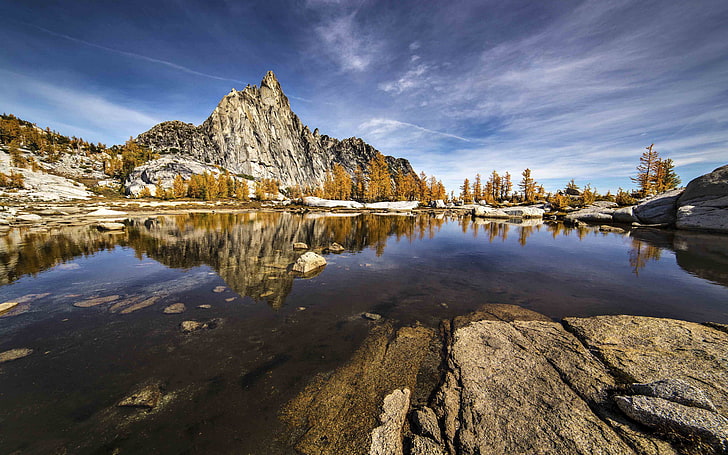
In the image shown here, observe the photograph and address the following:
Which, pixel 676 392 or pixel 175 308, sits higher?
pixel 676 392

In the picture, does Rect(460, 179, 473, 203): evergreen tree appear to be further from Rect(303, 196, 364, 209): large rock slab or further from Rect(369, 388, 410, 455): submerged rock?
Rect(369, 388, 410, 455): submerged rock

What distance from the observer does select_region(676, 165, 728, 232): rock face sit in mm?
26375

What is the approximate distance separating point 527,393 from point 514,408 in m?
0.57

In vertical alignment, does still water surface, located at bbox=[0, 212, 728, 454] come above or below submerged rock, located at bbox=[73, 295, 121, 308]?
below

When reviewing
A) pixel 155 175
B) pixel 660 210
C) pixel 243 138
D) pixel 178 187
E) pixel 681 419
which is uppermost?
pixel 243 138

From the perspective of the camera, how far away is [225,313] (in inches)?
311

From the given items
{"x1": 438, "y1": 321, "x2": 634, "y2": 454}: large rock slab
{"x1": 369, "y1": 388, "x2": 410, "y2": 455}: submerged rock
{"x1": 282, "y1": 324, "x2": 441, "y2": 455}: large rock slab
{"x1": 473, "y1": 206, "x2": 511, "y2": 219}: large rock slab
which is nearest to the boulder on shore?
{"x1": 473, "y1": 206, "x2": 511, "y2": 219}: large rock slab

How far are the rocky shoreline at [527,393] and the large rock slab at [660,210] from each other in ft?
141

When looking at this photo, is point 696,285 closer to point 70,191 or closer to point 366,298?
point 366,298

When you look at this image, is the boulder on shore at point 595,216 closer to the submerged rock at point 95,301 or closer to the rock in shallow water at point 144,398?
the rock in shallow water at point 144,398

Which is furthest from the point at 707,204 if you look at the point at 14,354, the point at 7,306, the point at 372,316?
the point at 7,306

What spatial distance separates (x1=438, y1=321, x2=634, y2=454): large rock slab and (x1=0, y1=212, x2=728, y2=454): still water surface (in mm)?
2342

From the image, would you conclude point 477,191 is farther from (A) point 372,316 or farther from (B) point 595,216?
(A) point 372,316

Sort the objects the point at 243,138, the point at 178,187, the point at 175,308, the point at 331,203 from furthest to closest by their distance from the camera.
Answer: the point at 243,138
the point at 178,187
the point at 331,203
the point at 175,308
